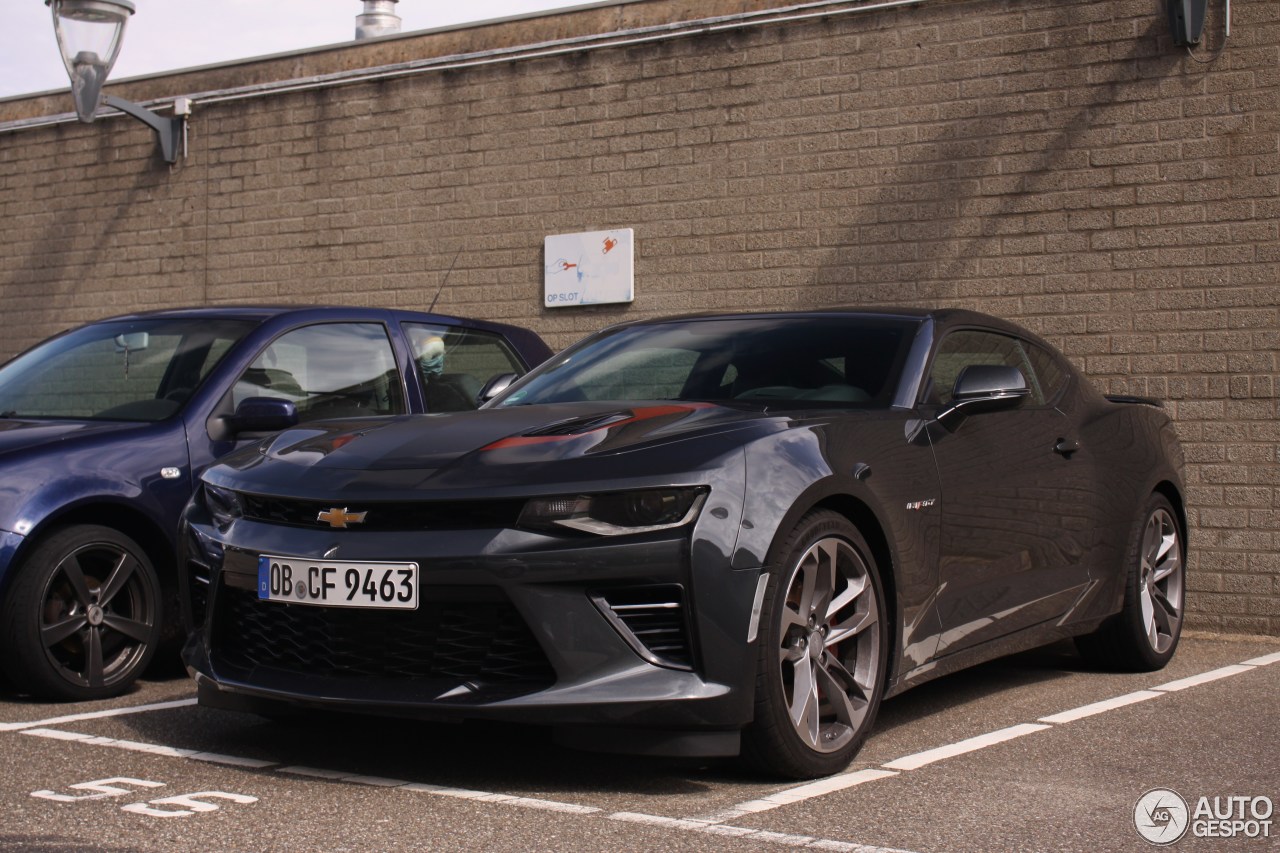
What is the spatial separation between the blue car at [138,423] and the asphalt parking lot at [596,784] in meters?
0.27

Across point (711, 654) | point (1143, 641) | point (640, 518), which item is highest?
point (640, 518)

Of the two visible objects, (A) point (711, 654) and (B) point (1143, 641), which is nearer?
(A) point (711, 654)

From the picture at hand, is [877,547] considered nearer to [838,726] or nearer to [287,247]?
[838,726]

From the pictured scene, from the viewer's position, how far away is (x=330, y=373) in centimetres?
659

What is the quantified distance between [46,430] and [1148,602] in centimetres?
436

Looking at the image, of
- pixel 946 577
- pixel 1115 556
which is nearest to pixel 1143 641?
pixel 1115 556

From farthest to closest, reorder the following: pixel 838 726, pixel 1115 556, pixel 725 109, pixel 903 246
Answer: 1. pixel 725 109
2. pixel 903 246
3. pixel 1115 556
4. pixel 838 726

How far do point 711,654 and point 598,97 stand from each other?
686 centimetres

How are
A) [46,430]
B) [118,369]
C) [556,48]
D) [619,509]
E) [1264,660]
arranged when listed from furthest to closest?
1. [556,48]
2. [1264,660]
3. [118,369]
4. [46,430]
5. [619,509]

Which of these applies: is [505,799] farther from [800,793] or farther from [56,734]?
[56,734]

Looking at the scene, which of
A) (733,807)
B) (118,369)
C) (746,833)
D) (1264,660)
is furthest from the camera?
(1264,660)

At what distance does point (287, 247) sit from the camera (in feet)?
37.7

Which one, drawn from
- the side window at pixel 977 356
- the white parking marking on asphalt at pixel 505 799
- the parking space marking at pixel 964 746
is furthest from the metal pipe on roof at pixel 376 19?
the white parking marking on asphalt at pixel 505 799

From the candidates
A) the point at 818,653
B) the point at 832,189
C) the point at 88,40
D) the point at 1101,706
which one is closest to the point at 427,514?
the point at 818,653
